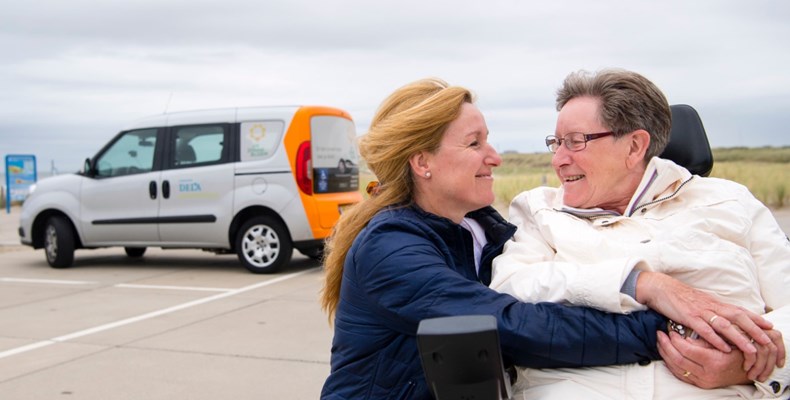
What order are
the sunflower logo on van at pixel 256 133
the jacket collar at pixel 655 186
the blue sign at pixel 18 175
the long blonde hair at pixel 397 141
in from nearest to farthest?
the long blonde hair at pixel 397 141, the jacket collar at pixel 655 186, the sunflower logo on van at pixel 256 133, the blue sign at pixel 18 175

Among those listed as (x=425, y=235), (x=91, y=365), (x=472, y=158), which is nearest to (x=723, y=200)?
(x=472, y=158)

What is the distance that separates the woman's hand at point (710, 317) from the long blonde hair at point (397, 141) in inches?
27.9

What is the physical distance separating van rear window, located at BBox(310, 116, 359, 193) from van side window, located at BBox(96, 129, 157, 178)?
2.09 meters

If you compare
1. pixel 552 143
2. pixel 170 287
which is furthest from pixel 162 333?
pixel 552 143

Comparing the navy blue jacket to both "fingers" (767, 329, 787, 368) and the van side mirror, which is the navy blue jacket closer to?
"fingers" (767, 329, 787, 368)

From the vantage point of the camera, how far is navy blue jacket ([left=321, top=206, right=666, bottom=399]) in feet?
6.31

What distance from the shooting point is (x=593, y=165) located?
252cm

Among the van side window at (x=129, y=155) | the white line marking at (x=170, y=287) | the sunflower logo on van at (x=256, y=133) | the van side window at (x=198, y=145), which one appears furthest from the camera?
the van side window at (x=129, y=155)

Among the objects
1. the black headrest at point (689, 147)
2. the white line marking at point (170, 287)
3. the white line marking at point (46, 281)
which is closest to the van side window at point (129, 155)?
the white line marking at point (46, 281)

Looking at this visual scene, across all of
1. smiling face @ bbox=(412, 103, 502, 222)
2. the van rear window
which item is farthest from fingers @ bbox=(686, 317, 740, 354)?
the van rear window

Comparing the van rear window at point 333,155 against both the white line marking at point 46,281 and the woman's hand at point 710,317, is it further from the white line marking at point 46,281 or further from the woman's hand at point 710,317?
the woman's hand at point 710,317

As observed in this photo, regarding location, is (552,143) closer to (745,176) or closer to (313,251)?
(313,251)

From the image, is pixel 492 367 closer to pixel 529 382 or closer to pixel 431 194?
pixel 529 382

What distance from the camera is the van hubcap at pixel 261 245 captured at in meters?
9.35
